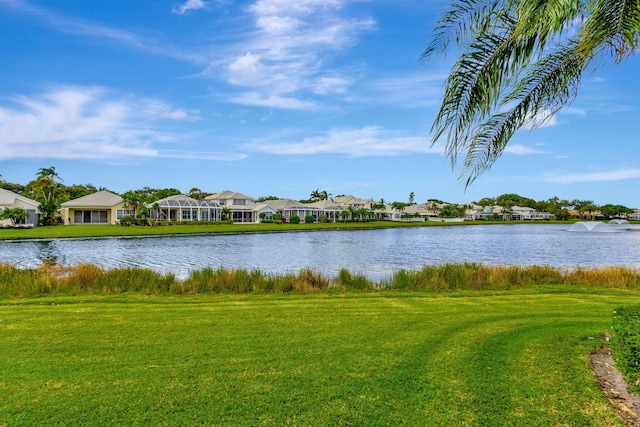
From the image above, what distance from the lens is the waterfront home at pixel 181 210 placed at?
57.8 metres

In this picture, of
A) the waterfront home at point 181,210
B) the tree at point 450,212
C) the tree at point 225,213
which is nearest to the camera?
the waterfront home at point 181,210

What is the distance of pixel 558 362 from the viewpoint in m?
5.13

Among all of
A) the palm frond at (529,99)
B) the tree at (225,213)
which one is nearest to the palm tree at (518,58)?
the palm frond at (529,99)

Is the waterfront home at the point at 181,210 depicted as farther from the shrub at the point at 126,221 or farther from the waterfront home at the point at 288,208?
the waterfront home at the point at 288,208

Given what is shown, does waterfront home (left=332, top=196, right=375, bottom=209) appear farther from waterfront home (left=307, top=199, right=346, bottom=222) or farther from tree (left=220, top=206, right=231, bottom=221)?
tree (left=220, top=206, right=231, bottom=221)

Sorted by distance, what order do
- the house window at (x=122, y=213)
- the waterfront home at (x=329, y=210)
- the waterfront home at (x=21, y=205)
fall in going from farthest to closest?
the waterfront home at (x=329, y=210) → the house window at (x=122, y=213) → the waterfront home at (x=21, y=205)

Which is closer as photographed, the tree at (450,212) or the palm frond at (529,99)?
the palm frond at (529,99)

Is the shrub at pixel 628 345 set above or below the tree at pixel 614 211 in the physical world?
below

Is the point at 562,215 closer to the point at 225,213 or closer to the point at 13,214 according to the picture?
the point at 225,213

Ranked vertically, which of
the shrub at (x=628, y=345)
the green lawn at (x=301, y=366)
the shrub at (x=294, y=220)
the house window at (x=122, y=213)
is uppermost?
the house window at (x=122, y=213)

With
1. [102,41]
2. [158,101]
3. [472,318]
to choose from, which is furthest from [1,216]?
[472,318]

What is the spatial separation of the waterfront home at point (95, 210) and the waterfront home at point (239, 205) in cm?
1647

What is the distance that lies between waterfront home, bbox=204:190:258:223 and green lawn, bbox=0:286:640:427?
59.8 metres

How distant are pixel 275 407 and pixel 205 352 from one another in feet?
6.04
